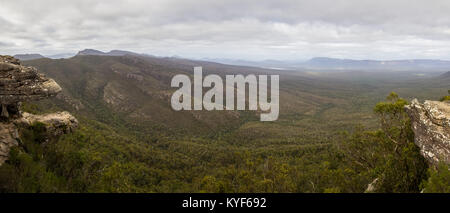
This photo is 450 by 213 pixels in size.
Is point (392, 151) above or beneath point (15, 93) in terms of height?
beneath

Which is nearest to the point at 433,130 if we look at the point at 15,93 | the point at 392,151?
the point at 392,151

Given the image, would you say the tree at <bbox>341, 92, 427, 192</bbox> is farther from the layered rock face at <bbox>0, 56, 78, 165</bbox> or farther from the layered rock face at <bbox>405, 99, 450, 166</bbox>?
the layered rock face at <bbox>0, 56, 78, 165</bbox>

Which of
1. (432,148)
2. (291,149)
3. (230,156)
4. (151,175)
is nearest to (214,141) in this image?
(230,156)

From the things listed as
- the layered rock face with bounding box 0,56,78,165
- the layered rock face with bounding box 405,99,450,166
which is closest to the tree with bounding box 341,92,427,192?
the layered rock face with bounding box 405,99,450,166

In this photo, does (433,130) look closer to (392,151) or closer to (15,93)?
(392,151)

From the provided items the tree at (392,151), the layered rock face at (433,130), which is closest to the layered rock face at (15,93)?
the tree at (392,151)

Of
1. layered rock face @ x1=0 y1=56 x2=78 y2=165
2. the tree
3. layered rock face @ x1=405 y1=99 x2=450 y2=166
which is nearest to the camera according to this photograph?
layered rock face @ x1=405 y1=99 x2=450 y2=166
